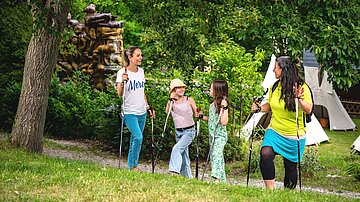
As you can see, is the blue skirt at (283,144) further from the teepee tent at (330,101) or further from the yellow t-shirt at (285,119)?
the teepee tent at (330,101)

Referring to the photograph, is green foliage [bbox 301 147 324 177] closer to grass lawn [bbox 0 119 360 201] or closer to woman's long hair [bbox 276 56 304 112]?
grass lawn [bbox 0 119 360 201]

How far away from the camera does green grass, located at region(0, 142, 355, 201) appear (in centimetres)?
618

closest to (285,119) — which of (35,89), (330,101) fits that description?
(35,89)

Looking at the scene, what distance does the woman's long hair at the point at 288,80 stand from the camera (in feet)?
24.7

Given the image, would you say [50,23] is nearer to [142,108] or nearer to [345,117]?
[142,108]

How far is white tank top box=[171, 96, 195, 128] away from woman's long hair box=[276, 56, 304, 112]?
1.67 m

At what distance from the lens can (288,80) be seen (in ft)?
24.9

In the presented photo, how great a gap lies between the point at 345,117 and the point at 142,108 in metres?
A: 14.4

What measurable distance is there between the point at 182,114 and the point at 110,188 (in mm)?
2516

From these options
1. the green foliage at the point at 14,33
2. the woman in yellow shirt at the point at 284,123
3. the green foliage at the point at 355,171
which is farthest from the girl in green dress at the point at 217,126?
the green foliage at the point at 14,33

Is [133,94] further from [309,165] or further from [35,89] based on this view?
[309,165]

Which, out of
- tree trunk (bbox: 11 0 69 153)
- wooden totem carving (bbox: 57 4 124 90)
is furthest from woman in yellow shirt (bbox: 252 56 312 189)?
wooden totem carving (bbox: 57 4 124 90)

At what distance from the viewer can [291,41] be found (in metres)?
9.08

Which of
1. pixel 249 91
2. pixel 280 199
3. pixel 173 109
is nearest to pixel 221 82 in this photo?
pixel 173 109
